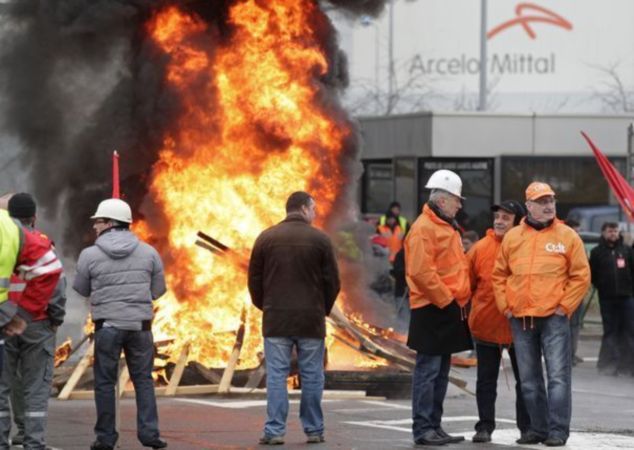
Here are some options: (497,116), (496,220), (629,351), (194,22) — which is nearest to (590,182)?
(497,116)

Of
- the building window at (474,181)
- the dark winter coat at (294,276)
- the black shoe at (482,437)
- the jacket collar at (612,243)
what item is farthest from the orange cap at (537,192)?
the building window at (474,181)

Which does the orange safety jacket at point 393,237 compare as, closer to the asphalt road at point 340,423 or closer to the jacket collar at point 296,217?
the asphalt road at point 340,423

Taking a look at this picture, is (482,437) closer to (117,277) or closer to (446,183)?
(446,183)

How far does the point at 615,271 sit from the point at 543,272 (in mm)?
7619

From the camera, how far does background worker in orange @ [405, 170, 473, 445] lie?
10.4 meters

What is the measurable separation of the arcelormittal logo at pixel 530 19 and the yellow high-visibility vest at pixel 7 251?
5245cm

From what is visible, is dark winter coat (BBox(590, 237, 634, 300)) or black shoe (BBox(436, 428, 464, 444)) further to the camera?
dark winter coat (BBox(590, 237, 634, 300))

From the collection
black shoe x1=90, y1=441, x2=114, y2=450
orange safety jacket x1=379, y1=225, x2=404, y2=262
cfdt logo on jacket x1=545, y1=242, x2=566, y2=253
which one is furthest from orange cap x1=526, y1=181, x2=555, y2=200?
orange safety jacket x1=379, y1=225, x2=404, y2=262

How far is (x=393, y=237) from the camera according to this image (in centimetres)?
2431

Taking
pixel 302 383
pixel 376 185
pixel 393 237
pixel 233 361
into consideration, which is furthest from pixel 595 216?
pixel 302 383

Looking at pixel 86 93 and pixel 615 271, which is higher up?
pixel 86 93

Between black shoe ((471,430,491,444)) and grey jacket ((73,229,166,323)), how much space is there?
2.45m

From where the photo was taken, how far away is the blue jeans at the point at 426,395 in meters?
10.5

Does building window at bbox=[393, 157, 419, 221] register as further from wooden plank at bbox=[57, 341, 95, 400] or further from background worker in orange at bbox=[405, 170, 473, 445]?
background worker in orange at bbox=[405, 170, 473, 445]
